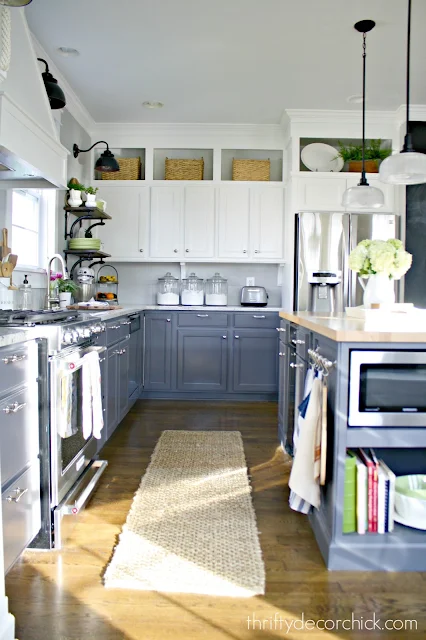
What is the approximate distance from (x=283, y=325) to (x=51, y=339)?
1.81 m

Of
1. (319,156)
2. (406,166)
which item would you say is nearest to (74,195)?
(319,156)

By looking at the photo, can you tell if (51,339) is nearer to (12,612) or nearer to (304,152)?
(12,612)

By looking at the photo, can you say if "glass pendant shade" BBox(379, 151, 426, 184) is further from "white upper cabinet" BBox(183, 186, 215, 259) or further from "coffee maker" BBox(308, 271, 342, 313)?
"white upper cabinet" BBox(183, 186, 215, 259)

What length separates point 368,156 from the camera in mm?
4914

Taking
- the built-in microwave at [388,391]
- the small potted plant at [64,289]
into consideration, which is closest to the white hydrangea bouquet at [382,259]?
the built-in microwave at [388,391]

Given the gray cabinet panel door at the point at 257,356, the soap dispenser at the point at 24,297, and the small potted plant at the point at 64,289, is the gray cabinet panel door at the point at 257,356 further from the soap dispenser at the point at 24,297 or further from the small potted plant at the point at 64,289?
the soap dispenser at the point at 24,297

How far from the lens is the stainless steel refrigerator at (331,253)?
4680 mm

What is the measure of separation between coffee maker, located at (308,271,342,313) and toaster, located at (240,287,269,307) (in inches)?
22.2

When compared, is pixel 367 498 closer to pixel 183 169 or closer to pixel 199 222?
pixel 199 222

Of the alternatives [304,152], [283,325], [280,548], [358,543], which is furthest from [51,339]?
[304,152]

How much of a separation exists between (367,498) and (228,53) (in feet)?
10.2

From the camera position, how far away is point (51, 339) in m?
2.03

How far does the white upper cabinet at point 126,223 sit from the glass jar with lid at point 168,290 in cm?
34

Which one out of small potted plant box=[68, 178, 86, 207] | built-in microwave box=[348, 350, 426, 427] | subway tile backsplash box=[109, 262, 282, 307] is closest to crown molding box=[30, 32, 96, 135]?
small potted plant box=[68, 178, 86, 207]
